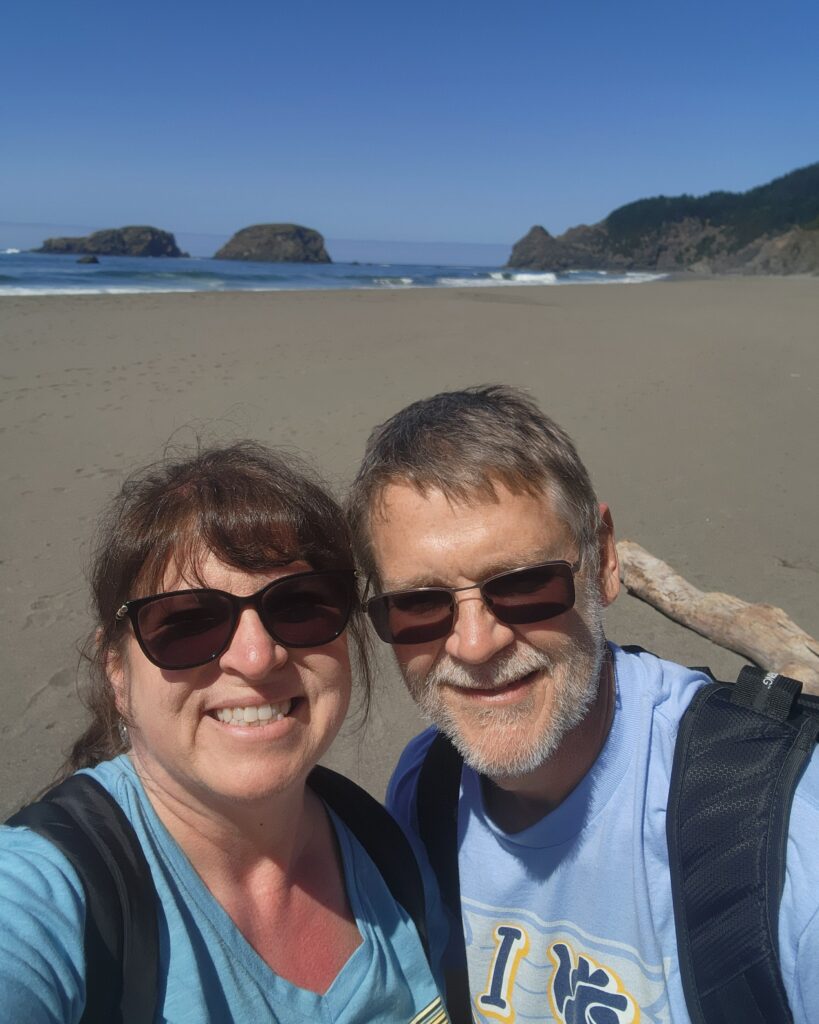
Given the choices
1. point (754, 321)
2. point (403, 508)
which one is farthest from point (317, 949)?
point (754, 321)

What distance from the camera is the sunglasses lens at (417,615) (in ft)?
5.63

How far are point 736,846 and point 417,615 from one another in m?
0.79

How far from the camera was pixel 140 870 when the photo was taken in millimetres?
1323

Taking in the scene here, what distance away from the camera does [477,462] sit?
5.84ft

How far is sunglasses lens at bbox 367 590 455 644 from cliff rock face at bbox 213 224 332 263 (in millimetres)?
92612

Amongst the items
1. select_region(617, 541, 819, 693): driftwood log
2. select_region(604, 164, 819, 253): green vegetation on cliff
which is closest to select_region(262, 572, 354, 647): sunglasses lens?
select_region(617, 541, 819, 693): driftwood log

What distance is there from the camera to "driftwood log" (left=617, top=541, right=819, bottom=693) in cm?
385

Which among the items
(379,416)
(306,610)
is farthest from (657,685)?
(379,416)

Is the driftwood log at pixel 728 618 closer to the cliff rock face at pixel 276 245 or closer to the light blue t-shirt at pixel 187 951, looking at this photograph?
the light blue t-shirt at pixel 187 951

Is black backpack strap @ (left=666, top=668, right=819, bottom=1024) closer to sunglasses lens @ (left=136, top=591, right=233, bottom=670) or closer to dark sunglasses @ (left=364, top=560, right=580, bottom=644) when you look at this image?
dark sunglasses @ (left=364, top=560, right=580, bottom=644)

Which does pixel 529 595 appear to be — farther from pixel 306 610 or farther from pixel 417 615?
pixel 306 610

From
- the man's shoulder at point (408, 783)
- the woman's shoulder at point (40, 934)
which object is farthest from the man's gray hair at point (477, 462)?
the woman's shoulder at point (40, 934)

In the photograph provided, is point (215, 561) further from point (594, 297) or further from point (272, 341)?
point (594, 297)

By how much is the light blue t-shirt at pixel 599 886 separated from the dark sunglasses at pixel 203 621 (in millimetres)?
712
